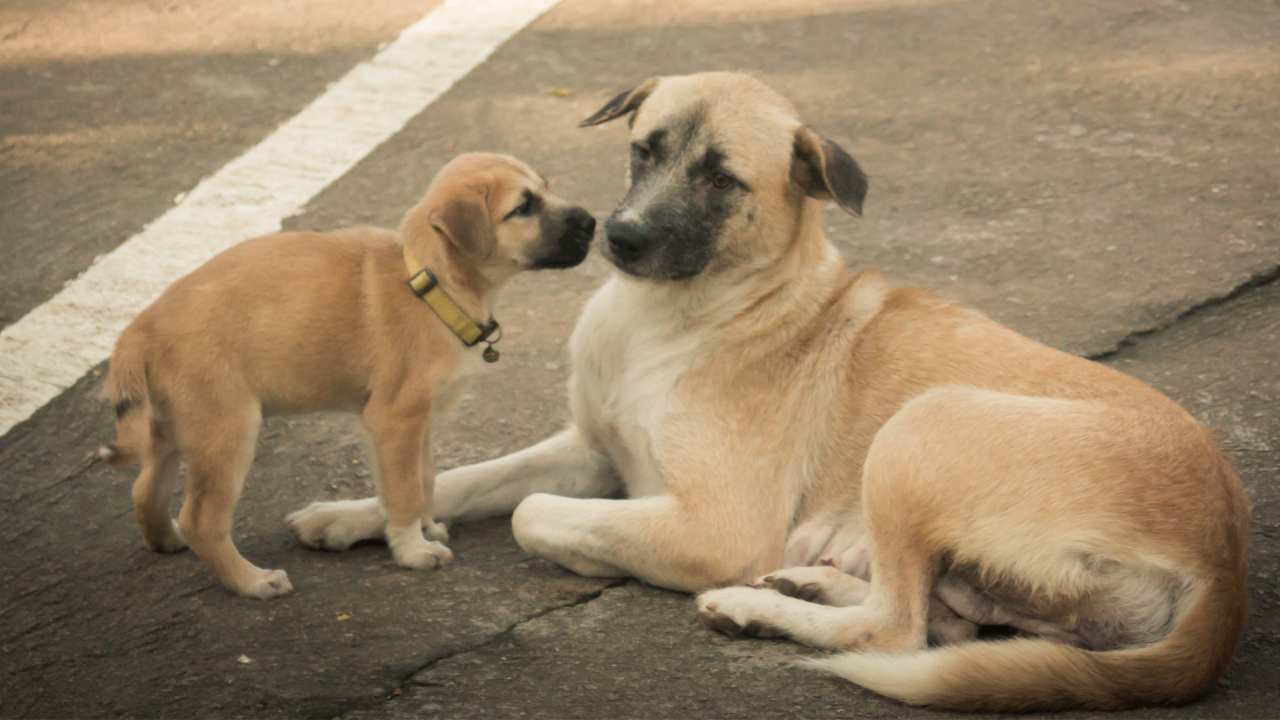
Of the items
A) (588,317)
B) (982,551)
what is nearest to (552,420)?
(588,317)

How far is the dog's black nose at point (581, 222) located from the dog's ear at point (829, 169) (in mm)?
647

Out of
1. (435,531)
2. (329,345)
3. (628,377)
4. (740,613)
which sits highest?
(329,345)

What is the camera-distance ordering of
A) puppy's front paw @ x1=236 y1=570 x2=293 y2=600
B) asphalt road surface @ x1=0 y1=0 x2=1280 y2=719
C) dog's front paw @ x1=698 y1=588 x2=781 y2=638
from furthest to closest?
puppy's front paw @ x1=236 y1=570 x2=293 y2=600 < dog's front paw @ x1=698 y1=588 x2=781 y2=638 < asphalt road surface @ x1=0 y1=0 x2=1280 y2=719

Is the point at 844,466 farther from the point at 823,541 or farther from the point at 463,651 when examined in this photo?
the point at 463,651

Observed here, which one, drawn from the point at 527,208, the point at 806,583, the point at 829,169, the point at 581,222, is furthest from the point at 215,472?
the point at 829,169

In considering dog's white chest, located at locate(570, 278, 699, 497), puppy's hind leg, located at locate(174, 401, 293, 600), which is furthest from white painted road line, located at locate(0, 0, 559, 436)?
dog's white chest, located at locate(570, 278, 699, 497)

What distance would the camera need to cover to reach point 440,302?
4539mm

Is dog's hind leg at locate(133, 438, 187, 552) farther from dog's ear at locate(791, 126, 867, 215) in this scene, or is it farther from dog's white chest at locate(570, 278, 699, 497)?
dog's ear at locate(791, 126, 867, 215)

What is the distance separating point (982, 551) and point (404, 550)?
5.56ft

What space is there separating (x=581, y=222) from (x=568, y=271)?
6.35ft

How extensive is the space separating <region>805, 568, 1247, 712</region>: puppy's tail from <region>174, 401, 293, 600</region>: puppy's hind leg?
185 cm

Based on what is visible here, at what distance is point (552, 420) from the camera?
5594mm

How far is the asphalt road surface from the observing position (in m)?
3.96

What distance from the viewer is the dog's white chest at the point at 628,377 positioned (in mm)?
4629
